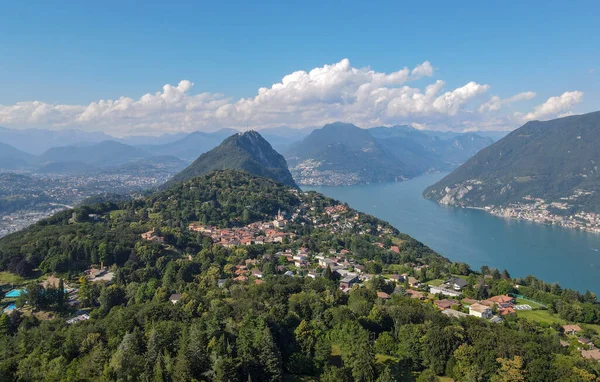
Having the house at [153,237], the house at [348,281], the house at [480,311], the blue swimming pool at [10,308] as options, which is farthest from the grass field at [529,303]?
the blue swimming pool at [10,308]

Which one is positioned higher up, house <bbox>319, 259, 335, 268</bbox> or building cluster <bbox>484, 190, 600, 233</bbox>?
house <bbox>319, 259, 335, 268</bbox>

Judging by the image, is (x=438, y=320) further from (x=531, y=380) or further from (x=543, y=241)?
(x=543, y=241)

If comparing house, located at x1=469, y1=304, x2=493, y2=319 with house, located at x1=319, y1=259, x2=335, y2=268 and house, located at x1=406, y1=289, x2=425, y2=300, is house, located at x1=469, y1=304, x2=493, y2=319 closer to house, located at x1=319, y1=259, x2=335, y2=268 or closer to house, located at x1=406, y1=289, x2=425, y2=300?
house, located at x1=406, y1=289, x2=425, y2=300

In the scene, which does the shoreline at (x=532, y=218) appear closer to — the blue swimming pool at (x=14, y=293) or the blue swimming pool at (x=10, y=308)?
the blue swimming pool at (x=14, y=293)

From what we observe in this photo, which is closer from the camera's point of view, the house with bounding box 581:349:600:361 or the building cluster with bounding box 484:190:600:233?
the house with bounding box 581:349:600:361

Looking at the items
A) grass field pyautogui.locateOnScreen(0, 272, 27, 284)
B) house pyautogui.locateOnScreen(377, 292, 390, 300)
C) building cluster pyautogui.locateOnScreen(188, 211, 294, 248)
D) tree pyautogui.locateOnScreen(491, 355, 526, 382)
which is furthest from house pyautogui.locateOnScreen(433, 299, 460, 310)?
grass field pyautogui.locateOnScreen(0, 272, 27, 284)

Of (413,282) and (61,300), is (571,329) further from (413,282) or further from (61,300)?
(61,300)
